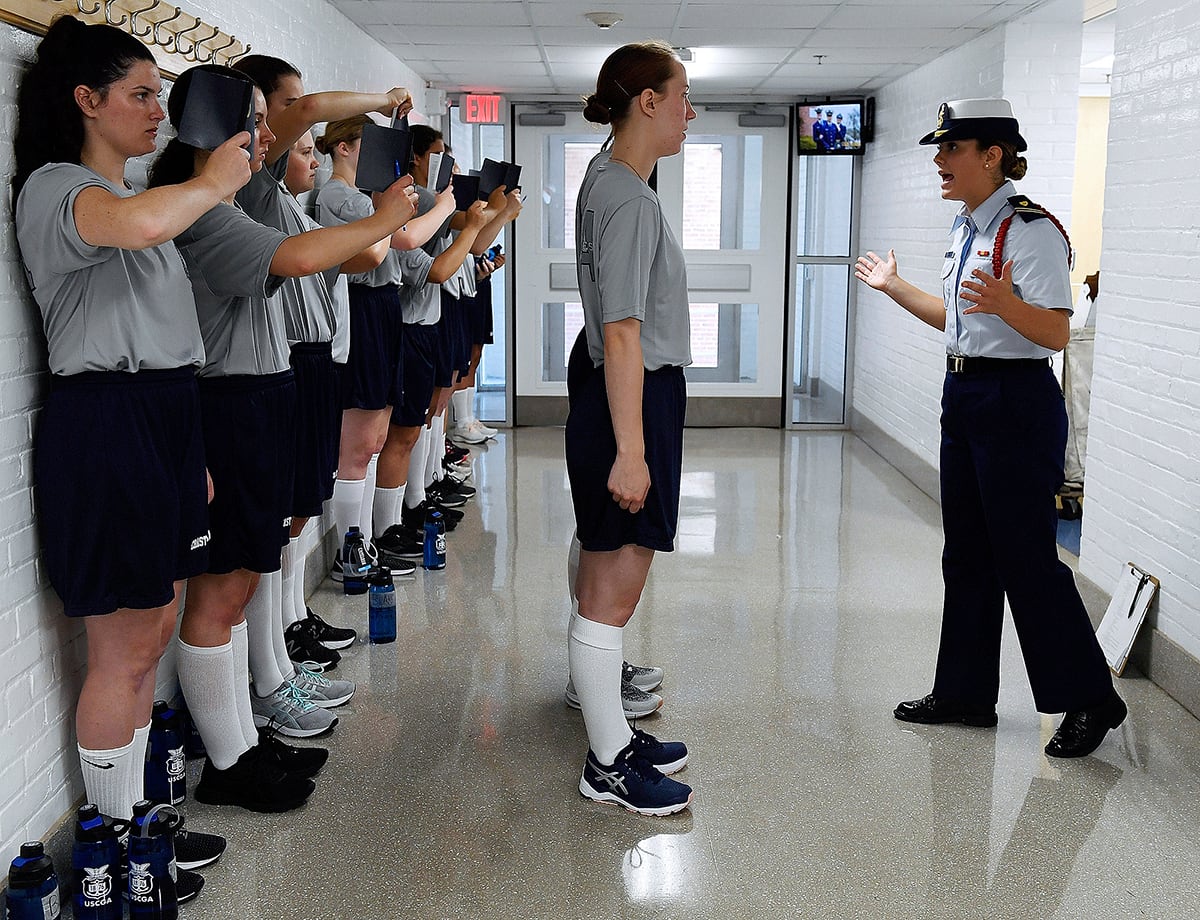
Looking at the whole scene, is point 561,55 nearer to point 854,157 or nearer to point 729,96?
point 729,96

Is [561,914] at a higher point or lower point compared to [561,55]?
lower

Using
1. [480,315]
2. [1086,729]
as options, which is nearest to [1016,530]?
[1086,729]

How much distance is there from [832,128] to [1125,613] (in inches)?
221

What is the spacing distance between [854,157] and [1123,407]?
5337 millimetres

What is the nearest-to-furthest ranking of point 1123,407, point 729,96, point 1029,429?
point 1029,429, point 1123,407, point 729,96

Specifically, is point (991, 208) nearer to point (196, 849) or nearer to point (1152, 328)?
point (1152, 328)

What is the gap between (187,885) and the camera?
2506 millimetres

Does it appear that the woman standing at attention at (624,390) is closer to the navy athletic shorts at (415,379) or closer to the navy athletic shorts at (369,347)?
the navy athletic shorts at (369,347)

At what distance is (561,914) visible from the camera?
2.47 metres

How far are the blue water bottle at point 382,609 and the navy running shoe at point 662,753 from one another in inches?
50.4

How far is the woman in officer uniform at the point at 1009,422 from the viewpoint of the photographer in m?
3.10

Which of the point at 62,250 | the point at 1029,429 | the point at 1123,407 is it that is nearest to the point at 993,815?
the point at 1029,429

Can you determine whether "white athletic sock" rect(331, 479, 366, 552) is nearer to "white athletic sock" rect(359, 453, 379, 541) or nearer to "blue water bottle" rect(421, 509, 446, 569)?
"white athletic sock" rect(359, 453, 379, 541)

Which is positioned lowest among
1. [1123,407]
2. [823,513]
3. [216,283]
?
[823,513]
